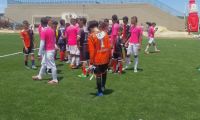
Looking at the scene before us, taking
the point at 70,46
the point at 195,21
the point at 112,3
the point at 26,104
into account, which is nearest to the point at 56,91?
the point at 26,104

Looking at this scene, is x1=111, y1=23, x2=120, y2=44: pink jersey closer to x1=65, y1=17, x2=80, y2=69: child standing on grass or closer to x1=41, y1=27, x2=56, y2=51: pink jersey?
x1=65, y1=17, x2=80, y2=69: child standing on grass

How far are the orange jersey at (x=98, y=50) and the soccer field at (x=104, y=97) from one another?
94cm

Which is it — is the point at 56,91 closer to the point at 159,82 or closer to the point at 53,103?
the point at 53,103

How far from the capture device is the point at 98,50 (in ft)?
35.0

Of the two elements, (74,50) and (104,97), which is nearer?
(104,97)

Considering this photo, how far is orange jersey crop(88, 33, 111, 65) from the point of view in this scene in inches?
417

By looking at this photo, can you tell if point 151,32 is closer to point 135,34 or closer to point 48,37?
point 135,34

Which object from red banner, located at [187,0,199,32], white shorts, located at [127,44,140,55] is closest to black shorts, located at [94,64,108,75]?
white shorts, located at [127,44,140,55]

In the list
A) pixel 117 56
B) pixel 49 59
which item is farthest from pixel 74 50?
pixel 49 59

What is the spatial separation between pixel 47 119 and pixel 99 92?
Answer: 267 centimetres

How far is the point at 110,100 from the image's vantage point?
Result: 33.6 feet

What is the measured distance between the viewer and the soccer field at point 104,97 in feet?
28.9

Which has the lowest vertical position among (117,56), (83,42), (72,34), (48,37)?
(117,56)

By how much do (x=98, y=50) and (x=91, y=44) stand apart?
0.25m
